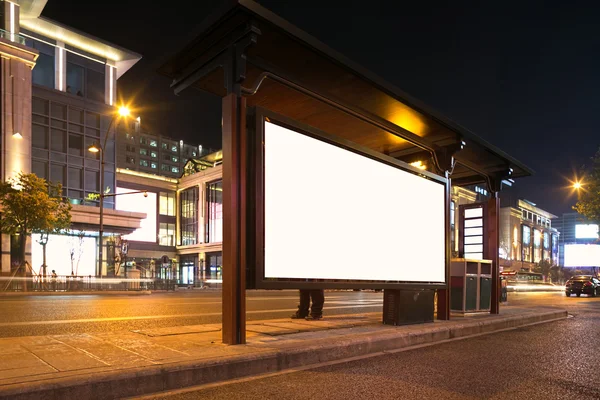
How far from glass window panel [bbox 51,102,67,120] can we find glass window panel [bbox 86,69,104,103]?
305cm

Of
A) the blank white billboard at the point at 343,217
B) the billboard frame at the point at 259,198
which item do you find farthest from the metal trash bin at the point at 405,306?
the billboard frame at the point at 259,198

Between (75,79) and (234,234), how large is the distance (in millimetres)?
46476

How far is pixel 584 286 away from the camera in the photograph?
3156 centimetres

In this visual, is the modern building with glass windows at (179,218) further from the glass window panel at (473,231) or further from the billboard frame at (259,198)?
the billboard frame at (259,198)

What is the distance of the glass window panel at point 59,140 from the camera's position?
144 ft

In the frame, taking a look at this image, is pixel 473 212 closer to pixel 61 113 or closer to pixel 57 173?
pixel 57 173

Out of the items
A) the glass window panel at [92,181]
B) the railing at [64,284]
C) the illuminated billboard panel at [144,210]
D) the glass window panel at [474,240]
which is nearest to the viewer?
the glass window panel at [474,240]

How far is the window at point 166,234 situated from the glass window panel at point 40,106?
26.9 metres

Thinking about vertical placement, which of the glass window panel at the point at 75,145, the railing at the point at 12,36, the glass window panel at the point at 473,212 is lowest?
the glass window panel at the point at 473,212

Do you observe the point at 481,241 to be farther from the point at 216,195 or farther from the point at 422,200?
the point at 216,195

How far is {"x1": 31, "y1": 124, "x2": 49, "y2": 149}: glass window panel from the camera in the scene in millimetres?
42625

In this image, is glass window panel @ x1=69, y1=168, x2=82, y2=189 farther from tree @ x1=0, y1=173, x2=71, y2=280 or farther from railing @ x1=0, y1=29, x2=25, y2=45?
tree @ x1=0, y1=173, x2=71, y2=280

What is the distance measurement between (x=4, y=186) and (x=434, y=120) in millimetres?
28242

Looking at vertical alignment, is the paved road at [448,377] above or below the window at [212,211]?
below
